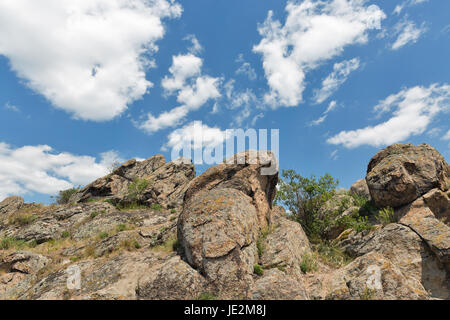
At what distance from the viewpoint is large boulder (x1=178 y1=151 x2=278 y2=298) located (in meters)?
8.80

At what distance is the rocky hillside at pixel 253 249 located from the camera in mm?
8562

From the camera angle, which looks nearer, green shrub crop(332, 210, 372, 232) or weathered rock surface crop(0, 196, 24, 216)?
green shrub crop(332, 210, 372, 232)

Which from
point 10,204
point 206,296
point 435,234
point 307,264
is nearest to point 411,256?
point 435,234

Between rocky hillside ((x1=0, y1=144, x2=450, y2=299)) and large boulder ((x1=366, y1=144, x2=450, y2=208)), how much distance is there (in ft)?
0.21

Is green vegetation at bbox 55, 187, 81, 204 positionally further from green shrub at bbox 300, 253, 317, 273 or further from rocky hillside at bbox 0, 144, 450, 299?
green shrub at bbox 300, 253, 317, 273

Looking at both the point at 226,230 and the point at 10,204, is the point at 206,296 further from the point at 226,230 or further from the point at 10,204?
the point at 10,204

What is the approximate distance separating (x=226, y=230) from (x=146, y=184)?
20.5 meters

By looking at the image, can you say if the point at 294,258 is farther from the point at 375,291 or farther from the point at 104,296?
the point at 104,296

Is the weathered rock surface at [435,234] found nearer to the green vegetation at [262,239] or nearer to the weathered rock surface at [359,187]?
the green vegetation at [262,239]

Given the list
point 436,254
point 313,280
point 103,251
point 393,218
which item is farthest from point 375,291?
point 103,251

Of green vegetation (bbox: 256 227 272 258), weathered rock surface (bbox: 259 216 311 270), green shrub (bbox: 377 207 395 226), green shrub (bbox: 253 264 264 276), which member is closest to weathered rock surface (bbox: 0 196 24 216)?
green vegetation (bbox: 256 227 272 258)

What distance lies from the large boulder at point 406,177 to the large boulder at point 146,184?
1920 cm

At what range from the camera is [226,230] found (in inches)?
392

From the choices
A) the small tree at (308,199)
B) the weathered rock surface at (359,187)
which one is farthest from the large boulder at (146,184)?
the weathered rock surface at (359,187)
